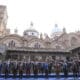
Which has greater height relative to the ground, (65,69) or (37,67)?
(37,67)

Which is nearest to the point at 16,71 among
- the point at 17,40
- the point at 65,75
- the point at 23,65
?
the point at 23,65

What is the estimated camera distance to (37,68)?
2573 cm

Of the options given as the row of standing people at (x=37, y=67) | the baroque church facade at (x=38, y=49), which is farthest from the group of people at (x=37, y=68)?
the baroque church facade at (x=38, y=49)

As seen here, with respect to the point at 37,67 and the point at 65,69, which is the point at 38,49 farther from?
the point at 65,69

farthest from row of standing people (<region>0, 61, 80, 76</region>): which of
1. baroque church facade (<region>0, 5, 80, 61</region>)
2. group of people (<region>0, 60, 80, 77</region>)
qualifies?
baroque church facade (<region>0, 5, 80, 61</region>)

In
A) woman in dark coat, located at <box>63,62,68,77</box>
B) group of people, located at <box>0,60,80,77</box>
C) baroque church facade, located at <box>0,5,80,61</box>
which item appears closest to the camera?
group of people, located at <box>0,60,80,77</box>

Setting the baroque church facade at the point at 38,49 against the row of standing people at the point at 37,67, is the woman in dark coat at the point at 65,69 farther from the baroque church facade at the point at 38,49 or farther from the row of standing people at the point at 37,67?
the baroque church facade at the point at 38,49

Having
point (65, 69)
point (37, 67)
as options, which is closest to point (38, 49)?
point (37, 67)

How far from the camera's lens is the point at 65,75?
25438 mm

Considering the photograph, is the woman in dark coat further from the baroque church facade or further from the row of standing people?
the baroque church facade

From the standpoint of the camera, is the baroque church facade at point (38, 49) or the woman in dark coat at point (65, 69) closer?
the woman in dark coat at point (65, 69)

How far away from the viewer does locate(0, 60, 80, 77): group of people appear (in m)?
Answer: 24.4

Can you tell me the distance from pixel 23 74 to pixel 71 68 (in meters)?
5.42

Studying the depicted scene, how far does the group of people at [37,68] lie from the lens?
79.9ft
